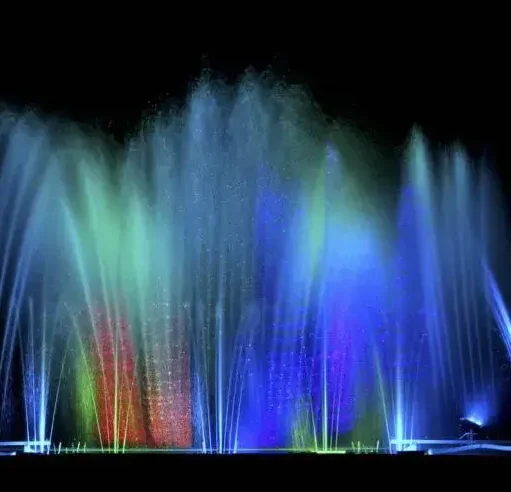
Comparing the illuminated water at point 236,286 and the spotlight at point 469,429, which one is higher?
the illuminated water at point 236,286

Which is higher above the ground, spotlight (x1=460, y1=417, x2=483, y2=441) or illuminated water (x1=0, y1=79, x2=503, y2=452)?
illuminated water (x1=0, y1=79, x2=503, y2=452)

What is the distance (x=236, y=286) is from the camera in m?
20.2

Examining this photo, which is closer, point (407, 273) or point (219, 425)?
point (219, 425)

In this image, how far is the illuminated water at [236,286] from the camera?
19141 millimetres

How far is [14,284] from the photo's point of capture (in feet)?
71.8

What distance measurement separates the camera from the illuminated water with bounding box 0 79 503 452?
19.1 metres

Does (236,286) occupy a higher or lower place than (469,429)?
higher

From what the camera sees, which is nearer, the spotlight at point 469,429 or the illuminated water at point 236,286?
the illuminated water at point 236,286

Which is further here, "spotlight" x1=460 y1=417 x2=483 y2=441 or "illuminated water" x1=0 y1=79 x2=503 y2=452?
"spotlight" x1=460 y1=417 x2=483 y2=441

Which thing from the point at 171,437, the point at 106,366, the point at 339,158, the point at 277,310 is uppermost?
the point at 339,158

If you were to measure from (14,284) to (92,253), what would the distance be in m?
2.52

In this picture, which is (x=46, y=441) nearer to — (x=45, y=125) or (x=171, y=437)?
(x=171, y=437)
